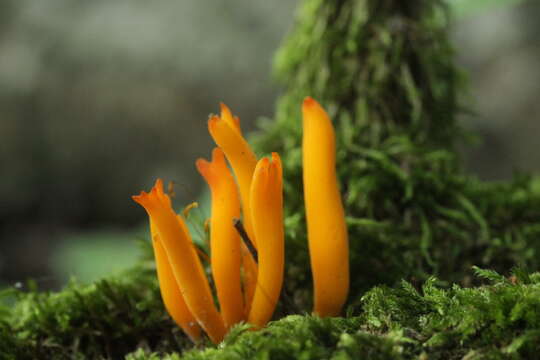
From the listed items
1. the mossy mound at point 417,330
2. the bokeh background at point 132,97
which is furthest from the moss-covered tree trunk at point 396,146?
the bokeh background at point 132,97

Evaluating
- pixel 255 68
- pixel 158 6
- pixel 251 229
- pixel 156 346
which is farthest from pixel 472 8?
pixel 158 6

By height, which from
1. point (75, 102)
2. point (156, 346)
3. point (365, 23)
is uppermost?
point (75, 102)

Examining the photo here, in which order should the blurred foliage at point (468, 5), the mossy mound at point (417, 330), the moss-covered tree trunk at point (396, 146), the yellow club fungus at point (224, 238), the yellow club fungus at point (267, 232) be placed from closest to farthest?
the mossy mound at point (417, 330) → the yellow club fungus at point (267, 232) → the yellow club fungus at point (224, 238) → the moss-covered tree trunk at point (396, 146) → the blurred foliage at point (468, 5)

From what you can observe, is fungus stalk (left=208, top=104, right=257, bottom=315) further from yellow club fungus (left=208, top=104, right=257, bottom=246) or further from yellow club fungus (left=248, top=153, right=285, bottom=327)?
yellow club fungus (left=248, top=153, right=285, bottom=327)

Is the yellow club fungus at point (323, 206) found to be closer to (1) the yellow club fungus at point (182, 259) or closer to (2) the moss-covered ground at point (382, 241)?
(2) the moss-covered ground at point (382, 241)

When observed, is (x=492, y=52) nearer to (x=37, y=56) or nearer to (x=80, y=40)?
(x=80, y=40)
